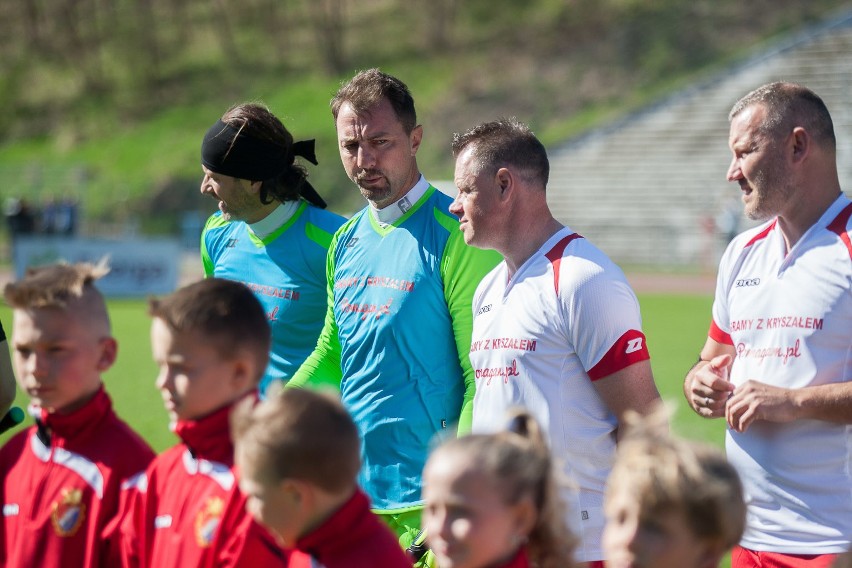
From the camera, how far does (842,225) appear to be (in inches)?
158

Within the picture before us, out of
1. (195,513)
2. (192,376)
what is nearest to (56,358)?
(192,376)

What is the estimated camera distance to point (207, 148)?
530 cm

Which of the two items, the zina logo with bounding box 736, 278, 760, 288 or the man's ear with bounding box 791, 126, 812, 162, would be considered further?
the zina logo with bounding box 736, 278, 760, 288

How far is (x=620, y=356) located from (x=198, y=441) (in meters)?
1.43

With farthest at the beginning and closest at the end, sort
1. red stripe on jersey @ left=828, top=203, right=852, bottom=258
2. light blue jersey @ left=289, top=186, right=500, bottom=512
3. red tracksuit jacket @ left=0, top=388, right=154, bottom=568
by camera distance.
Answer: light blue jersey @ left=289, top=186, right=500, bottom=512 → red stripe on jersey @ left=828, top=203, right=852, bottom=258 → red tracksuit jacket @ left=0, top=388, right=154, bottom=568

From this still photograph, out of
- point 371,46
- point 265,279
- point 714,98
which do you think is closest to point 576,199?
point 714,98

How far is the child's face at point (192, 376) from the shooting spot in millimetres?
3439

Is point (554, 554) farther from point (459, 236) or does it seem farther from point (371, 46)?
point (371, 46)

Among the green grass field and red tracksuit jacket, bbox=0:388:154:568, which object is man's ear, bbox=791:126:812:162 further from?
the green grass field

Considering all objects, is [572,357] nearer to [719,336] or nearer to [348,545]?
[719,336]

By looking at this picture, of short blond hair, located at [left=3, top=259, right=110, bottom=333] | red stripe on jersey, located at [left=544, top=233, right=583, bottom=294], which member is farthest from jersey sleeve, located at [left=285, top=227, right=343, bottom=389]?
short blond hair, located at [left=3, top=259, right=110, bottom=333]

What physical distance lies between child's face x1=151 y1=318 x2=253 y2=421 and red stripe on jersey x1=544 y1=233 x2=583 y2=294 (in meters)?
1.22

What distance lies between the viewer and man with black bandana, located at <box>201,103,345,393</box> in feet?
17.4

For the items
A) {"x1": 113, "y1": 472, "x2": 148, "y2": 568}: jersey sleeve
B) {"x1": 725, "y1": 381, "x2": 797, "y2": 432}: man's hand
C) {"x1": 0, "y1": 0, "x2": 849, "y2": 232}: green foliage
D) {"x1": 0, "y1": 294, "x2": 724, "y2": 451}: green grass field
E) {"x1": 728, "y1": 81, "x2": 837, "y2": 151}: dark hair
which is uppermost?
{"x1": 0, "y1": 0, "x2": 849, "y2": 232}: green foliage
